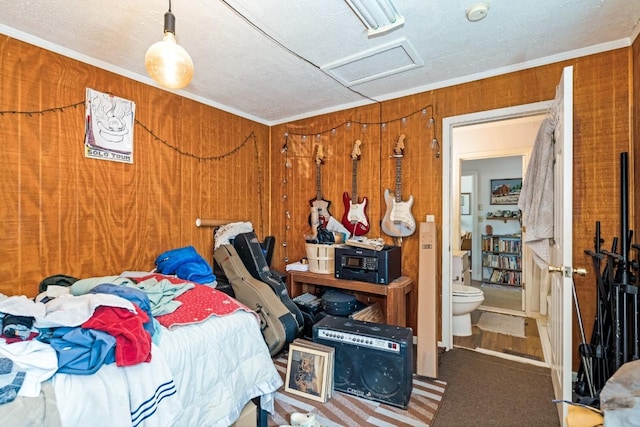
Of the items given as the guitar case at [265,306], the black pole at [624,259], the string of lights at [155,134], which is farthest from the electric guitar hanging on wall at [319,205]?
the black pole at [624,259]

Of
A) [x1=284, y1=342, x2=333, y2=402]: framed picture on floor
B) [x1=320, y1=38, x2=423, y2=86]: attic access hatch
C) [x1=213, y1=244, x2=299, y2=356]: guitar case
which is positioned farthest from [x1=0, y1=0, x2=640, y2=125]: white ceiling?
[x1=284, y1=342, x2=333, y2=402]: framed picture on floor

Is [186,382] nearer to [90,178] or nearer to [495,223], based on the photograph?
[90,178]

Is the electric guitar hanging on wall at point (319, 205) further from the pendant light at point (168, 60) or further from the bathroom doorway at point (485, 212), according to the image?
the bathroom doorway at point (485, 212)

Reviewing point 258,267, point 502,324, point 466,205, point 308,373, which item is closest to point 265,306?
point 258,267

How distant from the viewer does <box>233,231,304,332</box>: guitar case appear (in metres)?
2.64

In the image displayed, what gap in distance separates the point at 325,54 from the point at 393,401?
2291mm

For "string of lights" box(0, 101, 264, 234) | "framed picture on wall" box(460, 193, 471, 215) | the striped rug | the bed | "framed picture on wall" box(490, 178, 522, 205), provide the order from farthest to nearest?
"framed picture on wall" box(460, 193, 471, 215) → "framed picture on wall" box(490, 178, 522, 205) → "string of lights" box(0, 101, 264, 234) → the striped rug → the bed

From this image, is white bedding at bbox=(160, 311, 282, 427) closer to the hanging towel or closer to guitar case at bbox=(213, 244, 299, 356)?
guitar case at bbox=(213, 244, 299, 356)

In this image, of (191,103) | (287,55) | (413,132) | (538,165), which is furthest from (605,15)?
(191,103)

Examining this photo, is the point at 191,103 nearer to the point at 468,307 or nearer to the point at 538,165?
the point at 538,165

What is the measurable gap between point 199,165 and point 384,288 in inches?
79.5

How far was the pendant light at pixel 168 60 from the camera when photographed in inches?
50.8

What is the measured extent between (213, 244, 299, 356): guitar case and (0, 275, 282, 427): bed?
63cm

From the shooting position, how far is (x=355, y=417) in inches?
72.5
